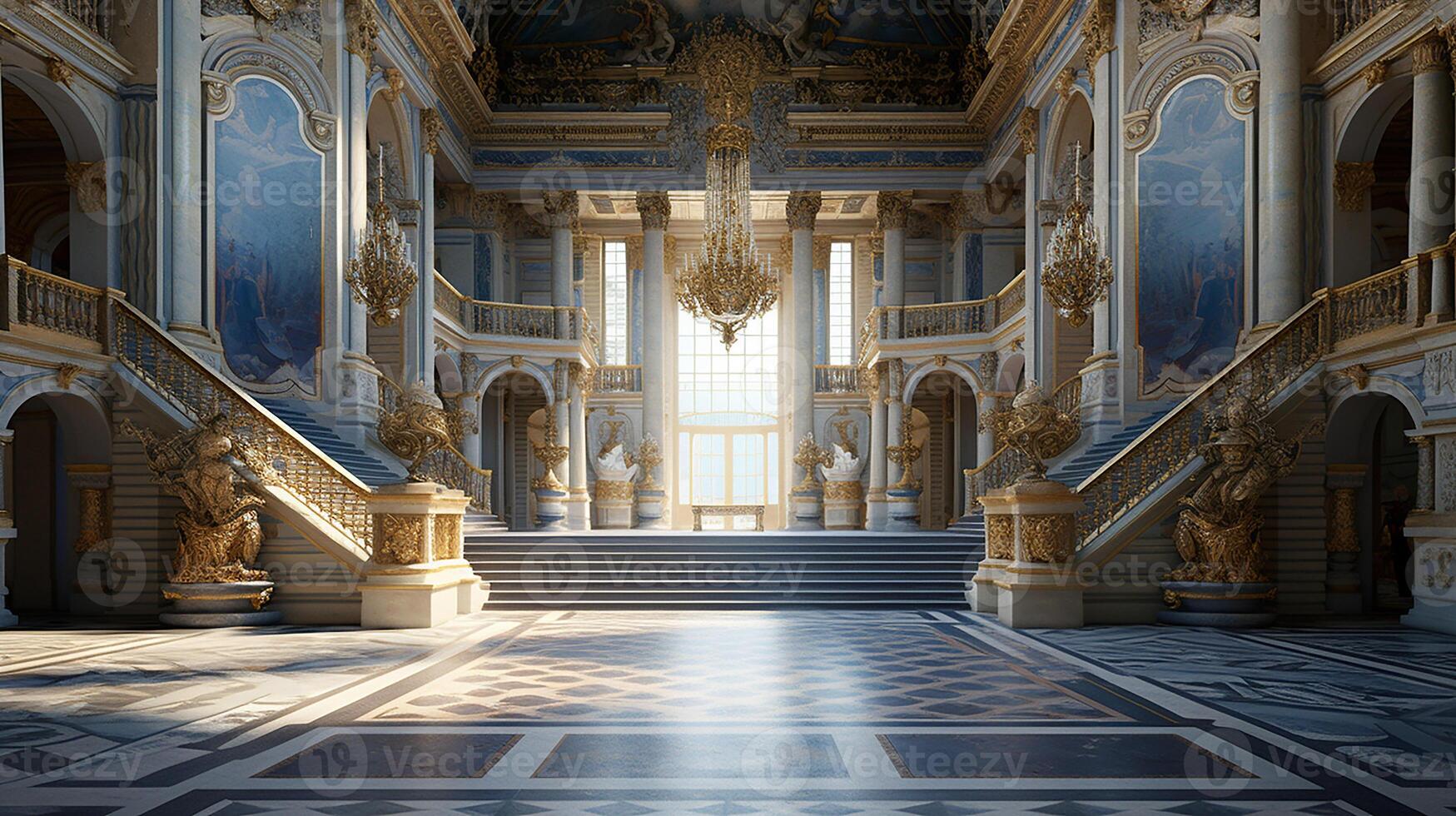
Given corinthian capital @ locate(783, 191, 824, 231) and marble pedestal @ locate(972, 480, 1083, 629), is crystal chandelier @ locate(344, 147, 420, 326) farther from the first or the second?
corinthian capital @ locate(783, 191, 824, 231)

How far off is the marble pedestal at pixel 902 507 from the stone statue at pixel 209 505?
50.6ft

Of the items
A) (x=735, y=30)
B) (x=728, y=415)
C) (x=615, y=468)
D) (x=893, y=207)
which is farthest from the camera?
(x=728, y=415)

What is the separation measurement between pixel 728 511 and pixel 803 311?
5.72m

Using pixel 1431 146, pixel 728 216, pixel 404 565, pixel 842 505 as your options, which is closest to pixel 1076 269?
pixel 1431 146

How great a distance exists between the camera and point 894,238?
26.9 meters

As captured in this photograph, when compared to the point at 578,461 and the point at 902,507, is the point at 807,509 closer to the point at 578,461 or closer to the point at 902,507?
the point at 902,507

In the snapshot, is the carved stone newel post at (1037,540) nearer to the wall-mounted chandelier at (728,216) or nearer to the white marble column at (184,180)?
the wall-mounted chandelier at (728,216)

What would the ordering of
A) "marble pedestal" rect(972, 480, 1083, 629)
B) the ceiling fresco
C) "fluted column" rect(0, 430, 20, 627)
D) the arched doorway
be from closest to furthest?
"fluted column" rect(0, 430, 20, 627) < "marble pedestal" rect(972, 480, 1083, 629) < the ceiling fresco < the arched doorway

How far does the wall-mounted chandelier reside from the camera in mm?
19203

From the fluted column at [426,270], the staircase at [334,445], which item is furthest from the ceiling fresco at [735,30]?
the staircase at [334,445]

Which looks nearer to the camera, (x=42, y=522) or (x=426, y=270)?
(x=42, y=522)

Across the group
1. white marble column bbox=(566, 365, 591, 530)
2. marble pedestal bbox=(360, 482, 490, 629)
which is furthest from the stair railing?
white marble column bbox=(566, 365, 591, 530)

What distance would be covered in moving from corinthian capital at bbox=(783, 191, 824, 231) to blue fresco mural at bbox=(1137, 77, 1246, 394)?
11338mm

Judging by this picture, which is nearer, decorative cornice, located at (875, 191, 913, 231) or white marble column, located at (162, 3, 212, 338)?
white marble column, located at (162, 3, 212, 338)
